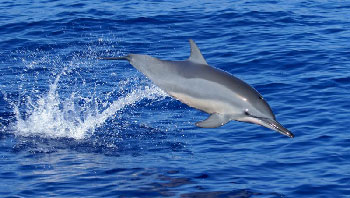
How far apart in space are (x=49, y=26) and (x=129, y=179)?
11.8 metres

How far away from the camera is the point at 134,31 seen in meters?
20.6

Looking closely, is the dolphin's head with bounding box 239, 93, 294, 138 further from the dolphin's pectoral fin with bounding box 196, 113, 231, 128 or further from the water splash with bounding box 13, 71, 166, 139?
the water splash with bounding box 13, 71, 166, 139

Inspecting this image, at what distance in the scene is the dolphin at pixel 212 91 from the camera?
30.0 ft

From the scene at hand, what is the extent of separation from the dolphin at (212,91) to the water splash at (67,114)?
3.87m

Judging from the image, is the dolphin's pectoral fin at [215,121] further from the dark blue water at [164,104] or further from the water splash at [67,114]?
the water splash at [67,114]

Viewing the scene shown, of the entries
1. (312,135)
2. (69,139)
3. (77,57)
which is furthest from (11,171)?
(77,57)

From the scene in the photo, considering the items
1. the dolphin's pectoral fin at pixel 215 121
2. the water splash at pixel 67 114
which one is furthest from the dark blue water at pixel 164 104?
the dolphin's pectoral fin at pixel 215 121

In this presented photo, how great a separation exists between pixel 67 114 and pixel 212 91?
5585 millimetres

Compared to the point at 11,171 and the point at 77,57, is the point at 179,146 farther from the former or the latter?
the point at 77,57

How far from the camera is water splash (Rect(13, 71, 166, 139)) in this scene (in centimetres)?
1306

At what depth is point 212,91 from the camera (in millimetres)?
9148

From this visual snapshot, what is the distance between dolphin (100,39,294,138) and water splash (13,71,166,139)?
152 inches

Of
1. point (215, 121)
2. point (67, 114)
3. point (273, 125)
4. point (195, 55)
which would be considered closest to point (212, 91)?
point (215, 121)

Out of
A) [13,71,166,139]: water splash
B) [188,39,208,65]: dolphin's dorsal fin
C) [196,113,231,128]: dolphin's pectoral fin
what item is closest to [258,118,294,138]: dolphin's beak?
[196,113,231,128]: dolphin's pectoral fin
